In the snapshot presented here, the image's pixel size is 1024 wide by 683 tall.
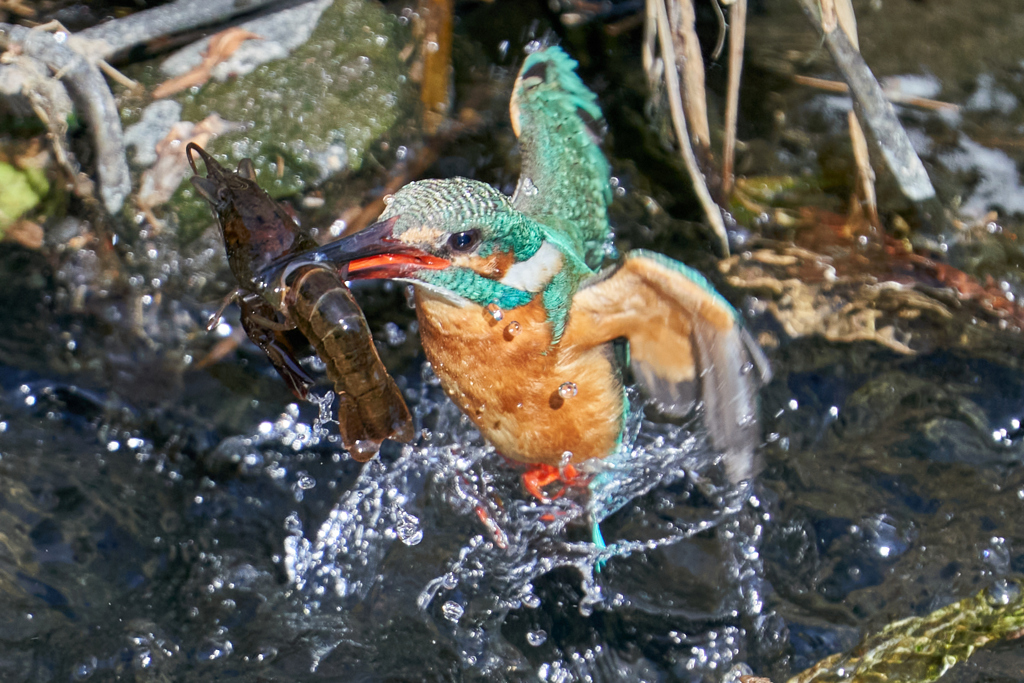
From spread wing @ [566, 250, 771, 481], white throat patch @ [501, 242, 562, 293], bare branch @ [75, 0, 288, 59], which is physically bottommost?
spread wing @ [566, 250, 771, 481]

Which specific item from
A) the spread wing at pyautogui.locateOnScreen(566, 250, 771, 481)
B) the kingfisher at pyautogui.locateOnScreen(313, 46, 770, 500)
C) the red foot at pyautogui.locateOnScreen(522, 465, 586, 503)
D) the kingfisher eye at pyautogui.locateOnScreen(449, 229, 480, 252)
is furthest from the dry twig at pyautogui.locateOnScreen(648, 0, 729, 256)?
the kingfisher eye at pyautogui.locateOnScreen(449, 229, 480, 252)

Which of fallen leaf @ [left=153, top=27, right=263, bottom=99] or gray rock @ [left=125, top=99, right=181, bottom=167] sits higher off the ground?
fallen leaf @ [left=153, top=27, right=263, bottom=99]

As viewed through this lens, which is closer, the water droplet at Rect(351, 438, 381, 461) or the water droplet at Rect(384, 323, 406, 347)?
the water droplet at Rect(351, 438, 381, 461)

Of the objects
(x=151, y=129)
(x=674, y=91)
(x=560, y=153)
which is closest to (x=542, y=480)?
(x=560, y=153)

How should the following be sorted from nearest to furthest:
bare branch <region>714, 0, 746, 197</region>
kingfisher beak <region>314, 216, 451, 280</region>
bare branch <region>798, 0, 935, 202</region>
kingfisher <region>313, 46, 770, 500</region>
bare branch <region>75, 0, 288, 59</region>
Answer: kingfisher beak <region>314, 216, 451, 280</region>
kingfisher <region>313, 46, 770, 500</region>
bare branch <region>798, 0, 935, 202</region>
bare branch <region>714, 0, 746, 197</region>
bare branch <region>75, 0, 288, 59</region>

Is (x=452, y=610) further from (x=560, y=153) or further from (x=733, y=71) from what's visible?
(x=733, y=71)

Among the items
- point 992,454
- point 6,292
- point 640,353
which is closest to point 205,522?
point 6,292

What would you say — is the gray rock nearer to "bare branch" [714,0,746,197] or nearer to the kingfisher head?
the kingfisher head
